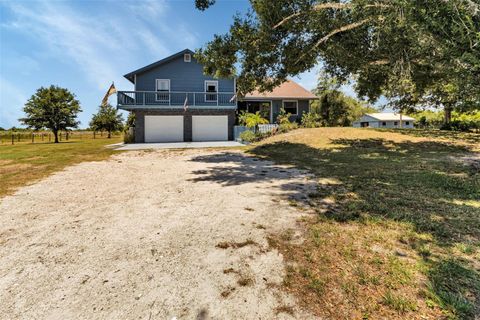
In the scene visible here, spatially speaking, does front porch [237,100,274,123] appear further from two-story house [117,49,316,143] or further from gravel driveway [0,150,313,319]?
gravel driveway [0,150,313,319]

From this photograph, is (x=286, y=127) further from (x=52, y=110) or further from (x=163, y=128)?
(x=52, y=110)

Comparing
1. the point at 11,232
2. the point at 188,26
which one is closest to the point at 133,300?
the point at 11,232

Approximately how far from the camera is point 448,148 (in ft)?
39.7

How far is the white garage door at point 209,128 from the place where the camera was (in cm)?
2131

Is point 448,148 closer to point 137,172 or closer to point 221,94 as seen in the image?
point 137,172

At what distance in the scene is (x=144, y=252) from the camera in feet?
10.2

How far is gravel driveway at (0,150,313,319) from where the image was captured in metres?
2.20

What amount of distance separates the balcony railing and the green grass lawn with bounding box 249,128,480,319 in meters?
15.9

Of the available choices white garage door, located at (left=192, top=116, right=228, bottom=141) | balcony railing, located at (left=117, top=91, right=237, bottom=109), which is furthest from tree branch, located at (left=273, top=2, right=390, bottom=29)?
white garage door, located at (left=192, top=116, right=228, bottom=141)

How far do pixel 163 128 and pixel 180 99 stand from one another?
2.92 meters

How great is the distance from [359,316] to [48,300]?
2.80 metres

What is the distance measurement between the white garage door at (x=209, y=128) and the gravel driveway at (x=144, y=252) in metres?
15.5

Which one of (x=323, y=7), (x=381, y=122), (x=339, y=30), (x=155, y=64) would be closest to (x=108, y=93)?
(x=155, y=64)

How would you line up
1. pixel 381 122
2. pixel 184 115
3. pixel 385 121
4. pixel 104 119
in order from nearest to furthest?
1. pixel 184 115
2. pixel 104 119
3. pixel 385 121
4. pixel 381 122
